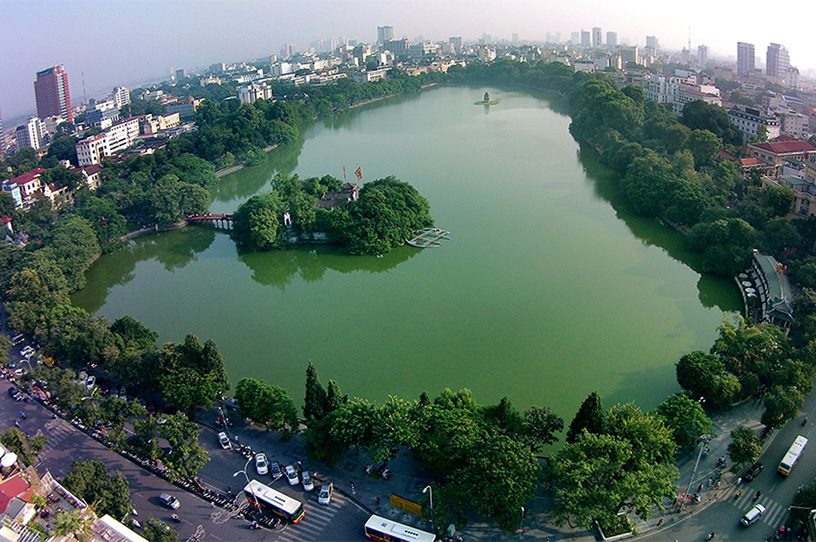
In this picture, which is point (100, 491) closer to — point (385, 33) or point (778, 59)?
point (778, 59)

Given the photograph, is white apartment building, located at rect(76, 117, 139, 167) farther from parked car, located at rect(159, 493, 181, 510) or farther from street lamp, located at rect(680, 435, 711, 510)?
street lamp, located at rect(680, 435, 711, 510)

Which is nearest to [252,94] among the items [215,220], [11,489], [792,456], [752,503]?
[215,220]

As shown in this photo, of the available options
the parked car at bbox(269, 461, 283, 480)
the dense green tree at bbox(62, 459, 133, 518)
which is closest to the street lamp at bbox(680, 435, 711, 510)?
the parked car at bbox(269, 461, 283, 480)

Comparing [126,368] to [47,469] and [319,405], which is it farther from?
[319,405]

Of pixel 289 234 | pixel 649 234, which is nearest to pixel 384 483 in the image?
pixel 289 234

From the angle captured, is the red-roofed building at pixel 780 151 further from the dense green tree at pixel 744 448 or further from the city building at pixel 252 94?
the city building at pixel 252 94

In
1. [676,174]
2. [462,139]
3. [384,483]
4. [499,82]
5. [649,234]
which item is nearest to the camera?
[384,483]

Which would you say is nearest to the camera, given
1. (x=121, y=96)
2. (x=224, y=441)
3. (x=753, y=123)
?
(x=224, y=441)
